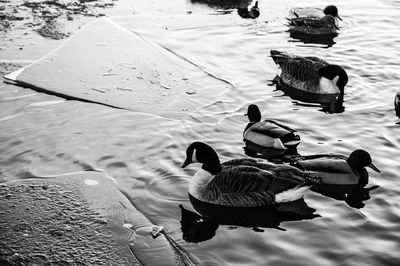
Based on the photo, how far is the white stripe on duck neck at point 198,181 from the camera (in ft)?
27.3

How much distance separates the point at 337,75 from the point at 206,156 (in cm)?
500

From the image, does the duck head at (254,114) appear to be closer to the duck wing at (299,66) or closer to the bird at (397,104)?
the bird at (397,104)

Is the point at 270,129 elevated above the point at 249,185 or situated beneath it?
elevated above

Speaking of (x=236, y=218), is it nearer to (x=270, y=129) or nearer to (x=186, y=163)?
(x=186, y=163)

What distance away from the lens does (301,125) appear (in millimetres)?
10891

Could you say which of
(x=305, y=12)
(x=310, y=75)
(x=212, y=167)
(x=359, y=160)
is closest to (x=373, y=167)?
(x=359, y=160)

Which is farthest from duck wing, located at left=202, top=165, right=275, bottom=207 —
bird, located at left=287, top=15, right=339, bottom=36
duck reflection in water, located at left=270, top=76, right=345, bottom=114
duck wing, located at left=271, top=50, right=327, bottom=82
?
bird, located at left=287, top=15, right=339, bottom=36

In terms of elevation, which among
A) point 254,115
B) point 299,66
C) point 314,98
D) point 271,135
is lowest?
point 314,98

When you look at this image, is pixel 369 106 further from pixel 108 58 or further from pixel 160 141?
pixel 108 58

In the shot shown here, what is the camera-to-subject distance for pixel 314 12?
17656mm

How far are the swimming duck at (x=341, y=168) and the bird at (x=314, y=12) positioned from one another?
8555 millimetres

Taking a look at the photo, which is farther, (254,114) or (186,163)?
(254,114)

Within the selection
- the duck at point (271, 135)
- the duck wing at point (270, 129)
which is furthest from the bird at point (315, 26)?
the duck wing at point (270, 129)

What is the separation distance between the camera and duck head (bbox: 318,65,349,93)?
1242 cm
